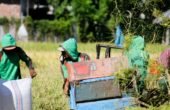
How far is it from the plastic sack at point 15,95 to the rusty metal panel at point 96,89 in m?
0.80

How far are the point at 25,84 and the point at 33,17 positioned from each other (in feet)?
135

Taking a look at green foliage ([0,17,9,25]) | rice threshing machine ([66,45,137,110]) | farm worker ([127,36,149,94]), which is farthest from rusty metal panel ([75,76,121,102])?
green foliage ([0,17,9,25])

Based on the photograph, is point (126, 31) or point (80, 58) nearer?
point (126, 31)

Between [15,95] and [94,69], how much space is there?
39.0 inches

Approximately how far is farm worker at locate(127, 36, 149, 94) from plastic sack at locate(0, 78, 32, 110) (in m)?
1.53

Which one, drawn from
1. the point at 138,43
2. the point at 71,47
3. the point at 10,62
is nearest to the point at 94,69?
the point at 138,43

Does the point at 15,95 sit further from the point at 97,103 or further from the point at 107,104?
the point at 107,104

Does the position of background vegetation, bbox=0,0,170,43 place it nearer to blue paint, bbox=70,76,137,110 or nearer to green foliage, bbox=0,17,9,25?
green foliage, bbox=0,17,9,25

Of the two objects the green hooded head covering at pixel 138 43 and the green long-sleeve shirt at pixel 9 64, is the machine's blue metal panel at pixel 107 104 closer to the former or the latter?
the green hooded head covering at pixel 138 43

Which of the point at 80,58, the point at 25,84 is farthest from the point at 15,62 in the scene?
the point at 25,84

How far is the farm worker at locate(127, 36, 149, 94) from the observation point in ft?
21.9

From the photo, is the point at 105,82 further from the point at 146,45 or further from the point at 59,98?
the point at 59,98

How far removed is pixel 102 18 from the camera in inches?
1711

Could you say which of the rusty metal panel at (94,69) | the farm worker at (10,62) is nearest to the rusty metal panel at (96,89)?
the rusty metal panel at (94,69)
